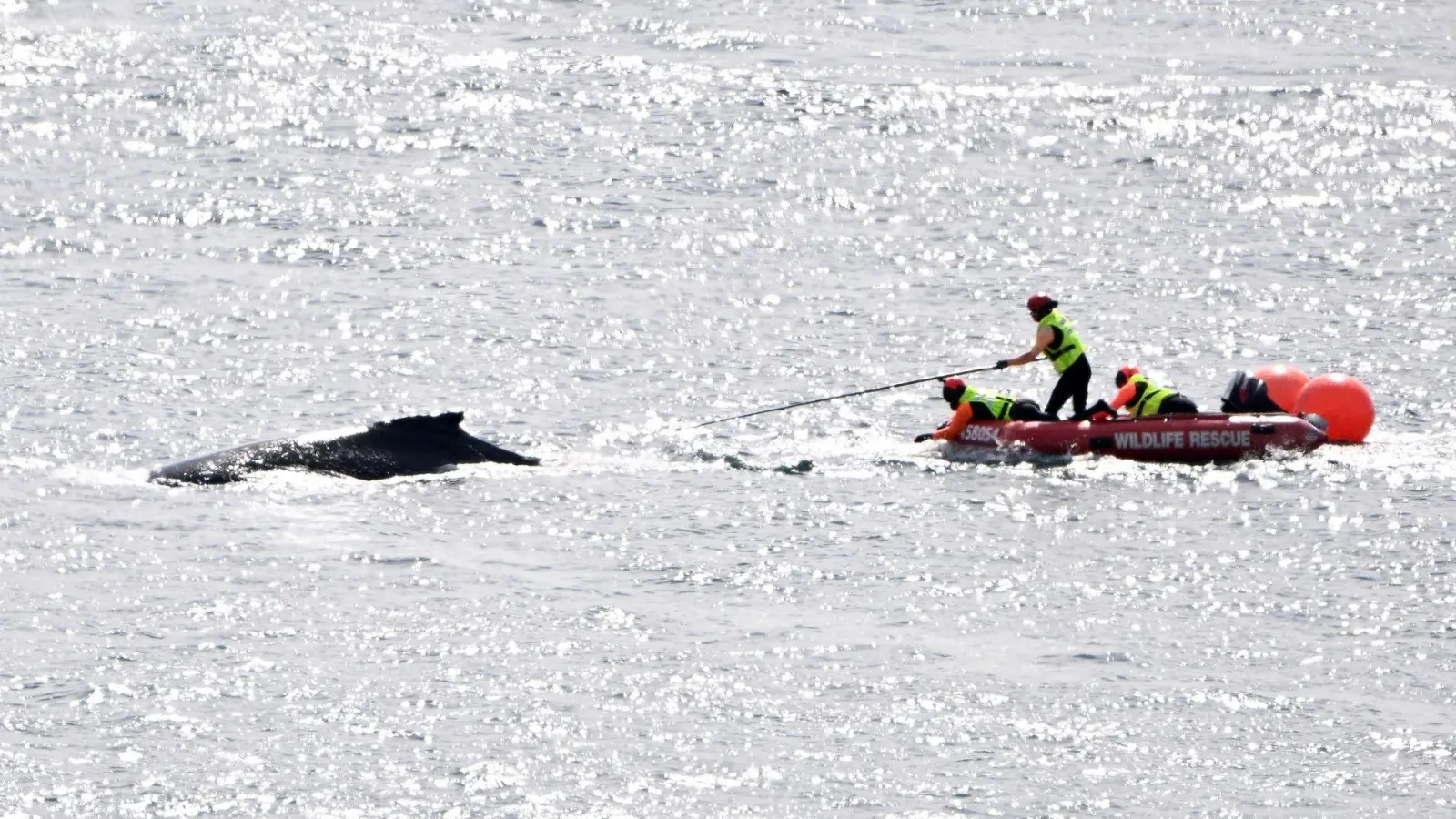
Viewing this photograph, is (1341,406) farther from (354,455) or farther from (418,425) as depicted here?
(354,455)

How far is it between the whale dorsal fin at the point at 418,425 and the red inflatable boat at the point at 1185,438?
6.50 meters

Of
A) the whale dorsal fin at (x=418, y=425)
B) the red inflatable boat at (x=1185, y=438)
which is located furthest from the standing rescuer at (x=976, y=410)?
the whale dorsal fin at (x=418, y=425)

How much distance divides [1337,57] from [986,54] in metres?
9.23

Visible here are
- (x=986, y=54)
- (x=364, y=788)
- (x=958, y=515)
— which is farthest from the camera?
(x=986, y=54)

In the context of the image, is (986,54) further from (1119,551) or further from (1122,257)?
(1119,551)

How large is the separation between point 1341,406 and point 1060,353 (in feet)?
10.7

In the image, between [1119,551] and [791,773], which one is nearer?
[791,773]

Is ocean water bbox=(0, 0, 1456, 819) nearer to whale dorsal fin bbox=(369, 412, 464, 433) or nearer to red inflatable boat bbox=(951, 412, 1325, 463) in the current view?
red inflatable boat bbox=(951, 412, 1325, 463)

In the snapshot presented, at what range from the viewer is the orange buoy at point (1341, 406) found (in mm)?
26219

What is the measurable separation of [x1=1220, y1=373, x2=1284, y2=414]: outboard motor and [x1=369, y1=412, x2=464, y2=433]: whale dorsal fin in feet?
29.0

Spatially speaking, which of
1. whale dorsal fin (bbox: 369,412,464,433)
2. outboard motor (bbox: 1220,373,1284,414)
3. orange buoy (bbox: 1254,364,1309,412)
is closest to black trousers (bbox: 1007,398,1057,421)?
outboard motor (bbox: 1220,373,1284,414)

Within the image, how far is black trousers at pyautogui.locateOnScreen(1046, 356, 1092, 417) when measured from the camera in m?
27.3

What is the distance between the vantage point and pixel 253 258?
3850cm

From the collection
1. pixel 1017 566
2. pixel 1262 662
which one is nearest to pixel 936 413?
pixel 1017 566
